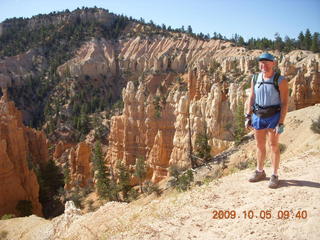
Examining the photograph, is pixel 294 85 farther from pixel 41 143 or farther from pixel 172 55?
pixel 172 55

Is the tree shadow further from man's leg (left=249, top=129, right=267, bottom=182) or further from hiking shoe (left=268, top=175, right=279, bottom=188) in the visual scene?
man's leg (left=249, top=129, right=267, bottom=182)

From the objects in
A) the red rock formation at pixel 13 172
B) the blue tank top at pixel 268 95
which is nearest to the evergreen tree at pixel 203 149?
the red rock formation at pixel 13 172

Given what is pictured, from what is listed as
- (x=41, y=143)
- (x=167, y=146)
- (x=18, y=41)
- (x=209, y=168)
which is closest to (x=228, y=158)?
(x=209, y=168)

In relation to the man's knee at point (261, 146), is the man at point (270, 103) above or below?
above

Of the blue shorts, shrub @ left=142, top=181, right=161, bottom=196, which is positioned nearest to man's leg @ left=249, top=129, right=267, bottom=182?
the blue shorts

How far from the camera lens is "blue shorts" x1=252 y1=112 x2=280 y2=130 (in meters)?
5.64

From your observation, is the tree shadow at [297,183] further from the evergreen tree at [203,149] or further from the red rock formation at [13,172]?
the red rock formation at [13,172]

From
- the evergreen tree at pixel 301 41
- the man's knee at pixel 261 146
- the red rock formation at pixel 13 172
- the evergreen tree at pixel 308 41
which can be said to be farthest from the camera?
the evergreen tree at pixel 301 41

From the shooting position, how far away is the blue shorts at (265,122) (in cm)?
564

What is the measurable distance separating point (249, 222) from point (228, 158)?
58.6 feet

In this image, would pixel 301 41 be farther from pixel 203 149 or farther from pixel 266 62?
pixel 266 62

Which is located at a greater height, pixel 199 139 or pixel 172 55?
pixel 172 55

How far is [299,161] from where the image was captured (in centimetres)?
730

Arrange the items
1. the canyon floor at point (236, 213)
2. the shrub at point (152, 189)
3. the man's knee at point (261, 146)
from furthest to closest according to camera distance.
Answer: the shrub at point (152, 189) → the man's knee at point (261, 146) → the canyon floor at point (236, 213)
